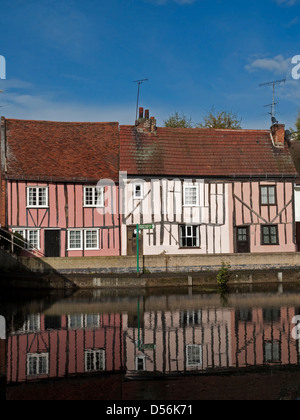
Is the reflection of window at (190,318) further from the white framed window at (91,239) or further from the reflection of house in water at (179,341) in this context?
the white framed window at (91,239)

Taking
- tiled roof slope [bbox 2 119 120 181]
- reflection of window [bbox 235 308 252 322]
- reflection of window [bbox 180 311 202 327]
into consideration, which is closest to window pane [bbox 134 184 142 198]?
tiled roof slope [bbox 2 119 120 181]

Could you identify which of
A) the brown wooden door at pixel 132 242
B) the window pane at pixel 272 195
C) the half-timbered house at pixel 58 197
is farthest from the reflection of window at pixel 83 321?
the window pane at pixel 272 195

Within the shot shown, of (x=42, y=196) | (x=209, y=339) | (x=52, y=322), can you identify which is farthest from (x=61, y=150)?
(x=209, y=339)

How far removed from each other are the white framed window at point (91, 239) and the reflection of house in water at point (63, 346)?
1040 centimetres

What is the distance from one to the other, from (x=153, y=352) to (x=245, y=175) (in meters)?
18.3

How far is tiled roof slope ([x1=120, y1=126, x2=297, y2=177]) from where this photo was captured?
96.0ft

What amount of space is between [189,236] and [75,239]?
6731 mm

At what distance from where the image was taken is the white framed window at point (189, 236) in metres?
28.8

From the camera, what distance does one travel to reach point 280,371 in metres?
11.4

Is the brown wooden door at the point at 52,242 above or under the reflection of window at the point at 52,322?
above

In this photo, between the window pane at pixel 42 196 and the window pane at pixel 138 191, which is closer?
the window pane at pixel 42 196

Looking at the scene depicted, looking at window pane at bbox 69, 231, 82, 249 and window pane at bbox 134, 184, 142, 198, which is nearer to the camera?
window pane at bbox 69, 231, 82, 249

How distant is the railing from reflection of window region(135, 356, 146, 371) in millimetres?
14120

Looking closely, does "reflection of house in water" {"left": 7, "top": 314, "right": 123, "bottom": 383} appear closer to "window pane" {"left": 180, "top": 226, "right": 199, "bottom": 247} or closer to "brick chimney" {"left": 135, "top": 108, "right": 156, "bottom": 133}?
"window pane" {"left": 180, "top": 226, "right": 199, "bottom": 247}
